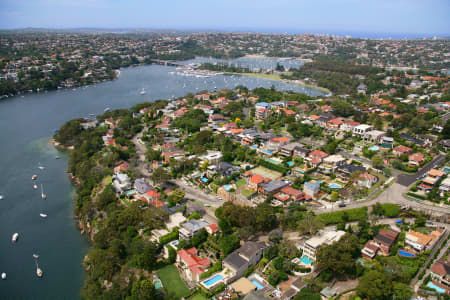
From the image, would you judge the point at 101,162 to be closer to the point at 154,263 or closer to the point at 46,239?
the point at 46,239

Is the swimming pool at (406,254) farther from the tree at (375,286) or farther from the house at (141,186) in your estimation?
the house at (141,186)

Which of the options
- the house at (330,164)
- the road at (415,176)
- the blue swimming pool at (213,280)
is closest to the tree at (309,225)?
the blue swimming pool at (213,280)

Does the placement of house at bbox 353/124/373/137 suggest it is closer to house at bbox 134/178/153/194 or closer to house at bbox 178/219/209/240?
house at bbox 178/219/209/240

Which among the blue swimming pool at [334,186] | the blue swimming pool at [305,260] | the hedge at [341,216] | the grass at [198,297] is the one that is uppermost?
the blue swimming pool at [334,186]

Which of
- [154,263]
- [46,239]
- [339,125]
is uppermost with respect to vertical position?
[339,125]

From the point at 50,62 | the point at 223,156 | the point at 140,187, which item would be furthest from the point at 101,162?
the point at 50,62

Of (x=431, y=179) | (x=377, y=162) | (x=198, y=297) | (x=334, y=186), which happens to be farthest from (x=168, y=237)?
(x=431, y=179)

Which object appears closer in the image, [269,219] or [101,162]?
[269,219]
